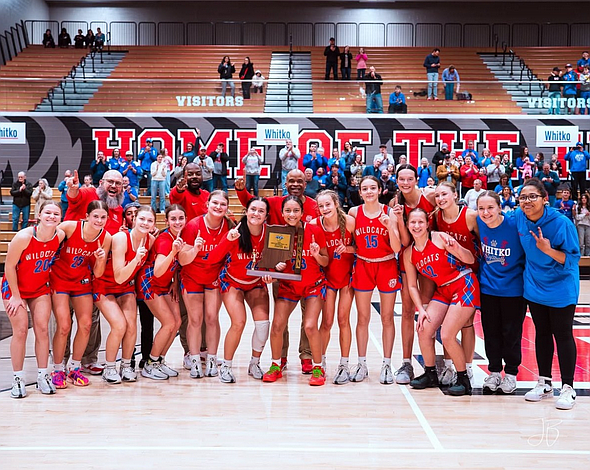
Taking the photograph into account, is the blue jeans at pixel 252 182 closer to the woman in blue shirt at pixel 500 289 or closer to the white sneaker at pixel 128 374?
the white sneaker at pixel 128 374

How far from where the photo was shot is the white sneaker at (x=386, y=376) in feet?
19.7

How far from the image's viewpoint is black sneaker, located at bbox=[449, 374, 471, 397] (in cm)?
562

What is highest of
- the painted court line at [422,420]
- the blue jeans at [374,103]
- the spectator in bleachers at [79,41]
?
the spectator in bleachers at [79,41]

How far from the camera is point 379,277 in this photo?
5996 mm

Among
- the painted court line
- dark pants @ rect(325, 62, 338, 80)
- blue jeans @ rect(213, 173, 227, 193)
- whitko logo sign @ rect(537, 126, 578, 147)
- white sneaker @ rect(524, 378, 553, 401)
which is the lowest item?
the painted court line

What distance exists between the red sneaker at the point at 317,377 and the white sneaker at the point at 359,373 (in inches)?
11.7

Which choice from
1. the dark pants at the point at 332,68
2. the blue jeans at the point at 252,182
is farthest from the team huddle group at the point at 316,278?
the dark pants at the point at 332,68

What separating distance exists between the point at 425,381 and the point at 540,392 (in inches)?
37.9

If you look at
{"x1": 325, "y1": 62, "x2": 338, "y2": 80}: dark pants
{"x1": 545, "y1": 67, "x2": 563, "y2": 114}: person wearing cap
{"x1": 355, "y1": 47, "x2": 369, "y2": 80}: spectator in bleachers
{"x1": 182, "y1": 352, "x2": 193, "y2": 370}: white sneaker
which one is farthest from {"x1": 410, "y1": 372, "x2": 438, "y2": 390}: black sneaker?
{"x1": 325, "y1": 62, "x2": 338, "y2": 80}: dark pants

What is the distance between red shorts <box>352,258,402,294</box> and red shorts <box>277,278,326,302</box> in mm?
316

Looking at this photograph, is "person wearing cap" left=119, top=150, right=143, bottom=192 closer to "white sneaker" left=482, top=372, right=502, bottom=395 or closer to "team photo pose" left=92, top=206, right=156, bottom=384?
"team photo pose" left=92, top=206, right=156, bottom=384

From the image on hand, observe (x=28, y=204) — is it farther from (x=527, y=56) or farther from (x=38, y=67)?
(x=527, y=56)

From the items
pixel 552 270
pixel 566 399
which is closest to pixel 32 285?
pixel 552 270

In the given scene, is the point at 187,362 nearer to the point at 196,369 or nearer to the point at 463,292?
the point at 196,369
